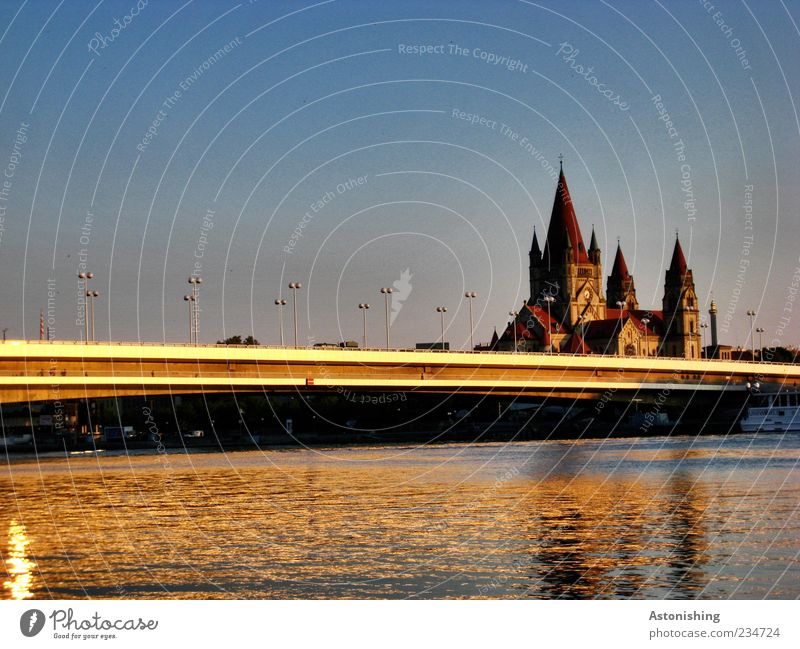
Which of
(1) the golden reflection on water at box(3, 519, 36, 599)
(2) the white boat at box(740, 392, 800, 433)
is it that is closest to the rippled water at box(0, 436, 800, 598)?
(1) the golden reflection on water at box(3, 519, 36, 599)

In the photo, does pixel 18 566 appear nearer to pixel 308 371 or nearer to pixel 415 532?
pixel 415 532

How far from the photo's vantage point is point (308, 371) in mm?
107250

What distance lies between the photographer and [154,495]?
62.3 metres

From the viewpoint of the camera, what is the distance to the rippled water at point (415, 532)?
3186 centimetres

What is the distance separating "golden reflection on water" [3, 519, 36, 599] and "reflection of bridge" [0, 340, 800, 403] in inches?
1721

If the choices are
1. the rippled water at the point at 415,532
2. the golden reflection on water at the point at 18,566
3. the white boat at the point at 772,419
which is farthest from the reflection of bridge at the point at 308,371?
the golden reflection on water at the point at 18,566

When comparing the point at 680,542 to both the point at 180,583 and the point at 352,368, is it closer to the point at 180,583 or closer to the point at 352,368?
the point at 180,583

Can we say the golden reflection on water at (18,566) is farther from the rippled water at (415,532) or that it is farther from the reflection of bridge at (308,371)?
the reflection of bridge at (308,371)

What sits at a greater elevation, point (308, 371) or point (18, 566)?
point (308, 371)

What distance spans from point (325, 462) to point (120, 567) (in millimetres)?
55237

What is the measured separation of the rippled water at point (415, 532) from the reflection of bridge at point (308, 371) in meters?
12.2

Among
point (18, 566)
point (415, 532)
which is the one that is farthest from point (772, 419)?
point (18, 566)

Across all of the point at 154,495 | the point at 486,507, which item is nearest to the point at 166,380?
the point at 154,495

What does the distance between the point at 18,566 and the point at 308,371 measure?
7113 cm
